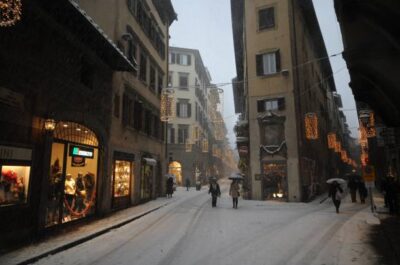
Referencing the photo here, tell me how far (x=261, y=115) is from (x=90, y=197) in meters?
15.8

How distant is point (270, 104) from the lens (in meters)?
26.3

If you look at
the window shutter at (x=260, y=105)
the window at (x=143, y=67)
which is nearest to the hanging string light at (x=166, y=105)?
the window at (x=143, y=67)

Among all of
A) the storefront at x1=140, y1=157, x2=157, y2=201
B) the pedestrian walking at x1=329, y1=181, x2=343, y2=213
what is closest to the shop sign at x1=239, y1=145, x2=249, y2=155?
the storefront at x1=140, y1=157, x2=157, y2=201

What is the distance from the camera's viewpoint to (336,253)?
8.50 m

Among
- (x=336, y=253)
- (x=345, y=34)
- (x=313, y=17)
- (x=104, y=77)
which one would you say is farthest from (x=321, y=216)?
(x=313, y=17)

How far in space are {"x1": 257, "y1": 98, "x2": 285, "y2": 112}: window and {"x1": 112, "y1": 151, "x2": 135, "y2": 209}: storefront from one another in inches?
456

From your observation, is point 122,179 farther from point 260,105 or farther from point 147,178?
point 260,105

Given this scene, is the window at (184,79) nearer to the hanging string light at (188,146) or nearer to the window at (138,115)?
the hanging string light at (188,146)

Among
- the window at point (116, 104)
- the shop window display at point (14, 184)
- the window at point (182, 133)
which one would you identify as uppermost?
the window at point (182, 133)

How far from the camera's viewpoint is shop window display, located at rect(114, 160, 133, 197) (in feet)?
58.7

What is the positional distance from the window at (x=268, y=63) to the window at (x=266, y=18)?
94.4 inches

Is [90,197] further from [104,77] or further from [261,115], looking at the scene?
[261,115]

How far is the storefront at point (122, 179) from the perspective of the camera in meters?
17.6

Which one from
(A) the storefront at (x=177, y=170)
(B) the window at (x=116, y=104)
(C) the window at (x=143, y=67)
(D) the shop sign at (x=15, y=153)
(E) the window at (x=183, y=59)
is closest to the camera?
(D) the shop sign at (x=15, y=153)
